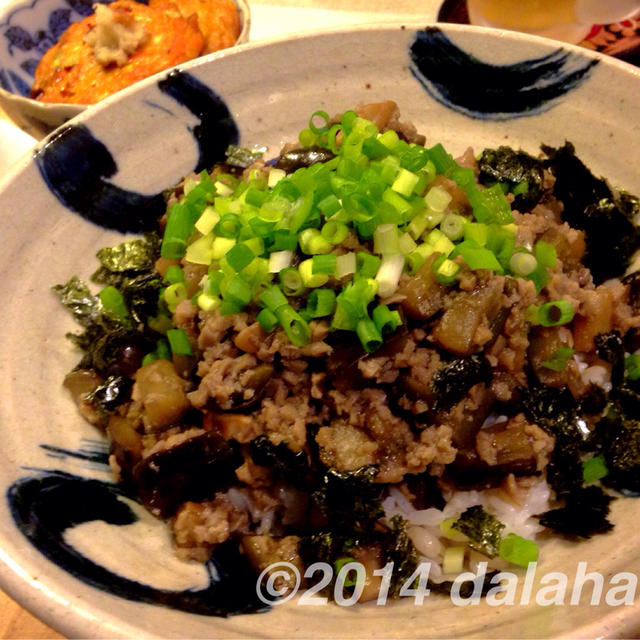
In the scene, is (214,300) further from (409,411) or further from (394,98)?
(394,98)

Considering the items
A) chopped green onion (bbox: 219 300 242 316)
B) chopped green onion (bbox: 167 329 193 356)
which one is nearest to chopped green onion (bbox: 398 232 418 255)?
chopped green onion (bbox: 219 300 242 316)

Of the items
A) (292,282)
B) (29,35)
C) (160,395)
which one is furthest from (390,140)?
(29,35)

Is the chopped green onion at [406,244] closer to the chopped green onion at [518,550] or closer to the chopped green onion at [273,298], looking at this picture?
the chopped green onion at [273,298]

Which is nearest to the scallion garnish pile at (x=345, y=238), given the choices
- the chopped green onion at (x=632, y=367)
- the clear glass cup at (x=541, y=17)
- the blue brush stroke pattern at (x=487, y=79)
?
the chopped green onion at (x=632, y=367)

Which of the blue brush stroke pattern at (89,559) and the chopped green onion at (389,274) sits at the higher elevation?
the chopped green onion at (389,274)

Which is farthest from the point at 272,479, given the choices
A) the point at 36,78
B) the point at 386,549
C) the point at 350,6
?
the point at 350,6

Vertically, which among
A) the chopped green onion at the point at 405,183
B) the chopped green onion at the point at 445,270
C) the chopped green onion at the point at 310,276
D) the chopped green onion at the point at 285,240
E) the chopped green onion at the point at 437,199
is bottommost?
the chopped green onion at the point at 310,276
